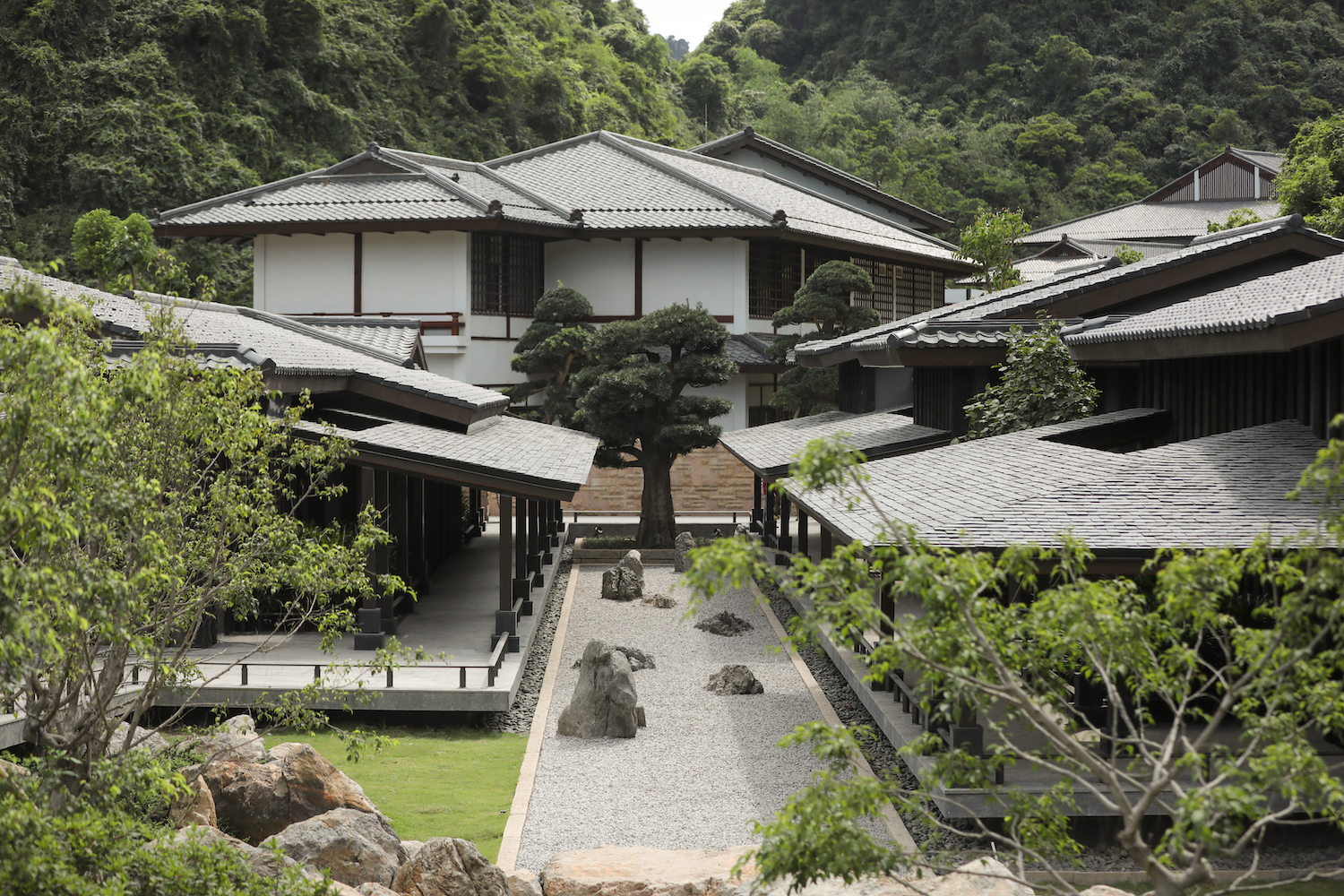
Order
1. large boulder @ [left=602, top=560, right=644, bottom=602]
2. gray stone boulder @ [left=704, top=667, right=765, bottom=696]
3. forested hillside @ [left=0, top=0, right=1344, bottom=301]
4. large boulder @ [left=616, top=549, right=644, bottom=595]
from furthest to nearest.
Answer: forested hillside @ [left=0, top=0, right=1344, bottom=301] → large boulder @ [left=616, top=549, right=644, bottom=595] → large boulder @ [left=602, top=560, right=644, bottom=602] → gray stone boulder @ [left=704, top=667, right=765, bottom=696]

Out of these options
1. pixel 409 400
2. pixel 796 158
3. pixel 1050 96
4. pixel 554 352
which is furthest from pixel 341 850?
pixel 1050 96

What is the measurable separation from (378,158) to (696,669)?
21.2m

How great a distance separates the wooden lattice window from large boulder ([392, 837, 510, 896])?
916 inches

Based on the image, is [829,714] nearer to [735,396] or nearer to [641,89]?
[735,396]

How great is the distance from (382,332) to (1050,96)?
5972cm

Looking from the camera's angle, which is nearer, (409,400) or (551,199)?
(409,400)

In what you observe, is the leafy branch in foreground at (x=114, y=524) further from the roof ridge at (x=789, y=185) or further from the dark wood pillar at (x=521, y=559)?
the roof ridge at (x=789, y=185)

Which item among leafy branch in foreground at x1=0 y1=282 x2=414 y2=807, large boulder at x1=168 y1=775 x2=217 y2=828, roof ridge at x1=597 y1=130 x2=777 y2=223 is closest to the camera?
leafy branch in foreground at x1=0 y1=282 x2=414 y2=807

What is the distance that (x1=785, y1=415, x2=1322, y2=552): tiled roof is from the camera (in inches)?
319

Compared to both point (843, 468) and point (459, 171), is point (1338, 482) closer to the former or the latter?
point (843, 468)

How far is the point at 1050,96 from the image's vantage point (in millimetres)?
71438

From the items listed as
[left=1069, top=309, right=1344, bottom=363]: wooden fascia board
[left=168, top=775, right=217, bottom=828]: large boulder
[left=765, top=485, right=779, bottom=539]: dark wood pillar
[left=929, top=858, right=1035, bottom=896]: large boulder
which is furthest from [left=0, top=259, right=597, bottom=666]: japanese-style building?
[left=1069, top=309, right=1344, bottom=363]: wooden fascia board

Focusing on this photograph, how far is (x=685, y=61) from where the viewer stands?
7225cm

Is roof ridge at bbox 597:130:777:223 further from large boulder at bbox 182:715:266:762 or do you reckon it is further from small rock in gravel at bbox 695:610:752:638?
large boulder at bbox 182:715:266:762
